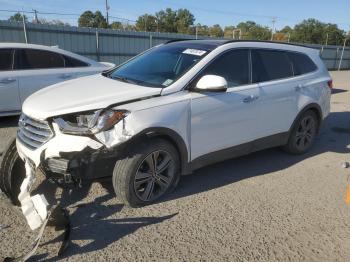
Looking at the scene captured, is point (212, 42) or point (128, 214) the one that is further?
point (212, 42)

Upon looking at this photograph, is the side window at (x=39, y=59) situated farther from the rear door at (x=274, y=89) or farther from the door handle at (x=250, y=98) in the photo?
the door handle at (x=250, y=98)

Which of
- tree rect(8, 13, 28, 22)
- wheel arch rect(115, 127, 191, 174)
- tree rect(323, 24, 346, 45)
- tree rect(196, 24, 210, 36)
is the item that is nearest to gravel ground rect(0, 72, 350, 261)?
wheel arch rect(115, 127, 191, 174)

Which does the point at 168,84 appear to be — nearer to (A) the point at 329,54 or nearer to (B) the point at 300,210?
(B) the point at 300,210

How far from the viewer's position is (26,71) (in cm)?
688

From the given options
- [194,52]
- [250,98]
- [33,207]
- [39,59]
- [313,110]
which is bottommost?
[33,207]

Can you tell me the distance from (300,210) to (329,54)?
107ft

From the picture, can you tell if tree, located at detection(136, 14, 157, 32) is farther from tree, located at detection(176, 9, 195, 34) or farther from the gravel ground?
the gravel ground

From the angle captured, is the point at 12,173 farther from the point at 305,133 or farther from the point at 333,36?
the point at 333,36

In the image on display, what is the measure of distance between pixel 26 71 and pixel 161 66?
3687 mm

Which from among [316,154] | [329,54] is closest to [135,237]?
[316,154]

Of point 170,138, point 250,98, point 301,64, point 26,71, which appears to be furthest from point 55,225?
point 26,71

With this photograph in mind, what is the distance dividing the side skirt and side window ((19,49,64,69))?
4414 mm

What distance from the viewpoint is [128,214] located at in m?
3.64

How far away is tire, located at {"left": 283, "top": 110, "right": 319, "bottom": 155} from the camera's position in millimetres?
5477
